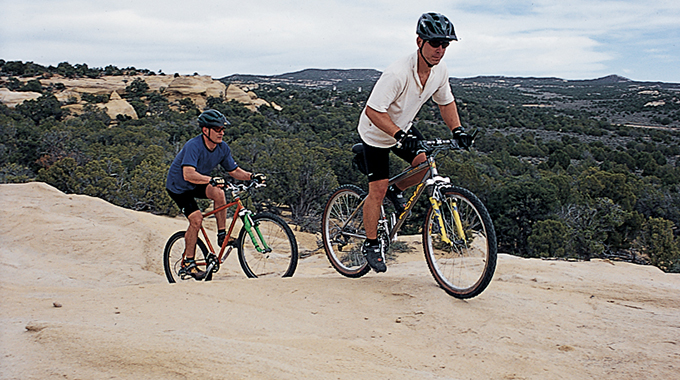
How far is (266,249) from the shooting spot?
477cm

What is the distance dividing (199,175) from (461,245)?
2.41 metres

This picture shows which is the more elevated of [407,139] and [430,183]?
[407,139]

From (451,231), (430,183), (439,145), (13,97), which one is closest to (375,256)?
(451,231)

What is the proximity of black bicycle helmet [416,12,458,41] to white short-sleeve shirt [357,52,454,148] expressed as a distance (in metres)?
0.25

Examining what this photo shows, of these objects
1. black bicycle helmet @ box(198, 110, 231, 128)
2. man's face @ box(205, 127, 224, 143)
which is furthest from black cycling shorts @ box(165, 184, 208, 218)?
black bicycle helmet @ box(198, 110, 231, 128)

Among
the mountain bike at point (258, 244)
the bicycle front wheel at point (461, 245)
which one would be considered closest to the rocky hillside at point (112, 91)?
the mountain bike at point (258, 244)

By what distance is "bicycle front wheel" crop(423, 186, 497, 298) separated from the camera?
3.39m

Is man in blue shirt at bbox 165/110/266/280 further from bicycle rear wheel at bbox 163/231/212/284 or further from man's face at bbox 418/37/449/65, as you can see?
man's face at bbox 418/37/449/65

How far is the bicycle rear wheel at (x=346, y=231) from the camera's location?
446 cm

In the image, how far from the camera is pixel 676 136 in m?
39.2

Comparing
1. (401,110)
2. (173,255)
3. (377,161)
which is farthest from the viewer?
(173,255)

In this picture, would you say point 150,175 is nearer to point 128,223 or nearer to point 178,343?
point 128,223

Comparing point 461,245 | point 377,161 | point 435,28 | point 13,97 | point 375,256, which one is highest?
point 435,28

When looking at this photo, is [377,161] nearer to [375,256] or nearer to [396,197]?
[396,197]
